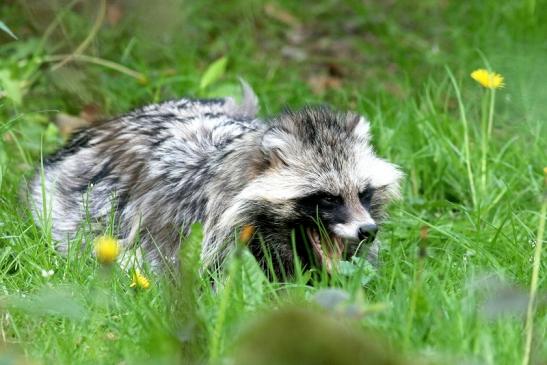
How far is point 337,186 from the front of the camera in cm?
456

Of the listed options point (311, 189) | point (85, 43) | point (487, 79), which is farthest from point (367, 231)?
point (85, 43)

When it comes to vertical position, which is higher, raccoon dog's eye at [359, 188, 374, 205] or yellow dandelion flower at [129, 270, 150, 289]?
raccoon dog's eye at [359, 188, 374, 205]

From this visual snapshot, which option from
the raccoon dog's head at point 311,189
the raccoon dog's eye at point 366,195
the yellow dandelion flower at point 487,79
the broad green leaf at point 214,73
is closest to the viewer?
the raccoon dog's head at point 311,189

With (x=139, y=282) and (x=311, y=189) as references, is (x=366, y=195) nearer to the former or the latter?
(x=311, y=189)

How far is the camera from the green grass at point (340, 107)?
11.0 ft

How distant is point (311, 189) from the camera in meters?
4.55

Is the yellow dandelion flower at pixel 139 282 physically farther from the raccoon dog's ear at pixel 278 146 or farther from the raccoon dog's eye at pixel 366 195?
Answer: the raccoon dog's eye at pixel 366 195

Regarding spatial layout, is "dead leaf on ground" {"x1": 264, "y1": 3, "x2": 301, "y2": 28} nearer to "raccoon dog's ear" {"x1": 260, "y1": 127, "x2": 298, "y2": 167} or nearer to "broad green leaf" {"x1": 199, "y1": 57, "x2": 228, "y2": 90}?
"broad green leaf" {"x1": 199, "y1": 57, "x2": 228, "y2": 90}

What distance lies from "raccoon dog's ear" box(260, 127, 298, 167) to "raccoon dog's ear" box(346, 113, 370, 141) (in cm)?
30

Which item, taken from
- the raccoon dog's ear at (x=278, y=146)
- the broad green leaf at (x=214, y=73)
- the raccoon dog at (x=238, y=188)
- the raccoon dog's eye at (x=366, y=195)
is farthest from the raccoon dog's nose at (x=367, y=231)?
the broad green leaf at (x=214, y=73)

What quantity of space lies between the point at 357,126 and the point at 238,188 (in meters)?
0.63

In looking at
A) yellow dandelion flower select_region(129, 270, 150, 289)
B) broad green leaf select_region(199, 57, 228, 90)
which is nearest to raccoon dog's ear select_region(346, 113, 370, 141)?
yellow dandelion flower select_region(129, 270, 150, 289)

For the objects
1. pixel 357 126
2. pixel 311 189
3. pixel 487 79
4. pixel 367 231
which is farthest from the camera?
pixel 487 79

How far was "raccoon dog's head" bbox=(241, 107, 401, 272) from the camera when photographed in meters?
4.55
